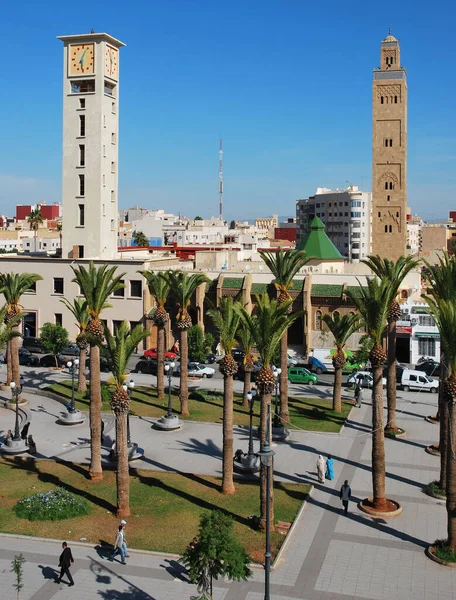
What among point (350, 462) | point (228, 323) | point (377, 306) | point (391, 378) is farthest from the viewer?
point (391, 378)

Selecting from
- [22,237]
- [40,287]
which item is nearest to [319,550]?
[40,287]

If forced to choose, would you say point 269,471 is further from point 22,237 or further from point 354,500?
point 22,237

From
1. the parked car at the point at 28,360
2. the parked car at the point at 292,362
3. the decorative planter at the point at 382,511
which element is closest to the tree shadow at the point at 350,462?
the decorative planter at the point at 382,511

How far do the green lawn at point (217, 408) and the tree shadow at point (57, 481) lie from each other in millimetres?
9332

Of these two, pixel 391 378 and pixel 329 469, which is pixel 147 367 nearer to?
pixel 391 378

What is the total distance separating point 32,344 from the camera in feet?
194

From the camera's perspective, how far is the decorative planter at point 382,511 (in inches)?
982

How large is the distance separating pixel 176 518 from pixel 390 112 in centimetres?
7036

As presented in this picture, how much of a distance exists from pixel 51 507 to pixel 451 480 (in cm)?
1342

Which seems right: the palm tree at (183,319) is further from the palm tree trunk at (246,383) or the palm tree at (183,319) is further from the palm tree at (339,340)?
the palm tree at (339,340)

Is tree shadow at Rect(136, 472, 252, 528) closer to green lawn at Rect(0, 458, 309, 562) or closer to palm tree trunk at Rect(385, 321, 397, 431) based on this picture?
green lawn at Rect(0, 458, 309, 562)

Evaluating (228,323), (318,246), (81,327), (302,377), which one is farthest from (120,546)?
(318,246)

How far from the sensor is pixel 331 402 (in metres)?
42.5

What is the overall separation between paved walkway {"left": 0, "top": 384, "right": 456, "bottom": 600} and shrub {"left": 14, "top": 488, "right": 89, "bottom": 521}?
1.58 m
